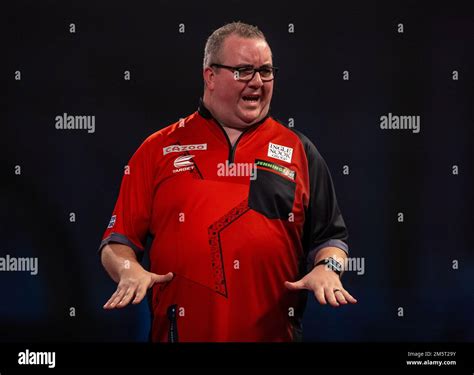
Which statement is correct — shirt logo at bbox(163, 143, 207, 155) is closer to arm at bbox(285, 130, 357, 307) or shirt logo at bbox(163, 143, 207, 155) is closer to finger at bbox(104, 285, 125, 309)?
arm at bbox(285, 130, 357, 307)

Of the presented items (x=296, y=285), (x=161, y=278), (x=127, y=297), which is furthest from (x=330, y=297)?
(x=127, y=297)

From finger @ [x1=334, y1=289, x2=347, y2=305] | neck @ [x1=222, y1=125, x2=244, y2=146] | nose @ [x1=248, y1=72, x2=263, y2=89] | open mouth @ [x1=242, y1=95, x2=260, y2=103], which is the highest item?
nose @ [x1=248, y1=72, x2=263, y2=89]

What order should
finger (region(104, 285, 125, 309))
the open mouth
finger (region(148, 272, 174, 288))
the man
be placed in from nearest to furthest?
finger (region(104, 285, 125, 309)) → finger (region(148, 272, 174, 288)) → the man → the open mouth

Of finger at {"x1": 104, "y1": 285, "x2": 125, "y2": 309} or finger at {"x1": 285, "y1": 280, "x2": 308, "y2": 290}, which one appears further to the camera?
finger at {"x1": 285, "y1": 280, "x2": 308, "y2": 290}

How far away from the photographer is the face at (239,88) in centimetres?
290

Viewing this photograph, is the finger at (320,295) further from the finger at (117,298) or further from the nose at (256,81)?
the nose at (256,81)

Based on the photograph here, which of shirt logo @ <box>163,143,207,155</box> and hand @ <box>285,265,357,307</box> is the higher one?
shirt logo @ <box>163,143,207,155</box>

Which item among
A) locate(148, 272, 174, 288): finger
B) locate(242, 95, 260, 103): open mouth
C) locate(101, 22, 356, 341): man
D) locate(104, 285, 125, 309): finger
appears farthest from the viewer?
locate(242, 95, 260, 103): open mouth

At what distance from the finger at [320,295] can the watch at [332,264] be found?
0.45 ft

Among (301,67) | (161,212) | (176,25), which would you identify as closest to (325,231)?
(161,212)

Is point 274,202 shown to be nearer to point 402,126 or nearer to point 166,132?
point 166,132

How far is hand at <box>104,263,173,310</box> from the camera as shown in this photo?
2641 mm

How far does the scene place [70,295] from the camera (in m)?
3.39

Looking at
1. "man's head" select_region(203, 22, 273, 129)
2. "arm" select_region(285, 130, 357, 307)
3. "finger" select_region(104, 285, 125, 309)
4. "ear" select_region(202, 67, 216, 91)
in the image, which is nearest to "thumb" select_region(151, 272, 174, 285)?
"finger" select_region(104, 285, 125, 309)
